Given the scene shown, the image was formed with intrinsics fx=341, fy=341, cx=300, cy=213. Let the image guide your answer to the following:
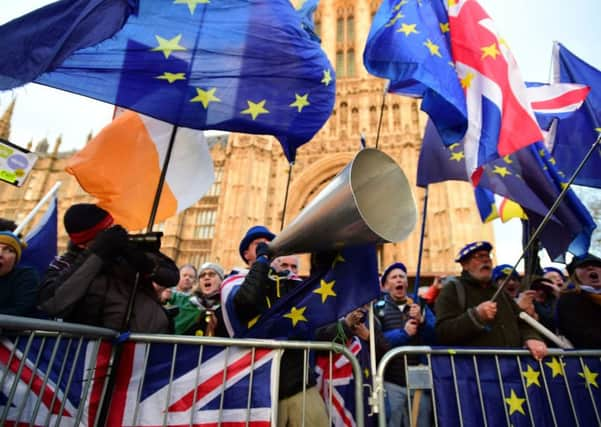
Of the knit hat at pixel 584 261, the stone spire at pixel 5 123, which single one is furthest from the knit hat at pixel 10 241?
the stone spire at pixel 5 123

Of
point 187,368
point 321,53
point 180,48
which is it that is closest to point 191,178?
point 180,48

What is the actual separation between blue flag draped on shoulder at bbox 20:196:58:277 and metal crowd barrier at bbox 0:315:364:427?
2727 mm

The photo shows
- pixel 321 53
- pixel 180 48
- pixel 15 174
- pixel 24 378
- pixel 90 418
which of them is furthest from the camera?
pixel 15 174

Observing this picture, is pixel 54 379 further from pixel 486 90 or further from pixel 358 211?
pixel 486 90

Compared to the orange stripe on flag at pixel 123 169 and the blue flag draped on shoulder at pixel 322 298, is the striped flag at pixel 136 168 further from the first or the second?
the blue flag draped on shoulder at pixel 322 298

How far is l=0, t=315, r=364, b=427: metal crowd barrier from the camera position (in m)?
1.76

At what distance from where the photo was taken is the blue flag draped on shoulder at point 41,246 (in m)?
4.06

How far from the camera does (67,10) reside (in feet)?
6.73

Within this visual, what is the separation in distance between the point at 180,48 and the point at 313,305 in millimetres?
2157

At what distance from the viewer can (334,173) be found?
21.6 m

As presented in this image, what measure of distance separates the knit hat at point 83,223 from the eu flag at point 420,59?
2619 mm

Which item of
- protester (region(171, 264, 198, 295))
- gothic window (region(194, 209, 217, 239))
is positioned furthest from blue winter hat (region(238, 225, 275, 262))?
gothic window (region(194, 209, 217, 239))

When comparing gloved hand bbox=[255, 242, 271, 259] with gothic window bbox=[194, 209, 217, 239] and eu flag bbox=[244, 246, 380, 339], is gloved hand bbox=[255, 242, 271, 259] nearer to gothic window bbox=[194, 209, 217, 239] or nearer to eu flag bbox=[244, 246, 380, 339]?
eu flag bbox=[244, 246, 380, 339]

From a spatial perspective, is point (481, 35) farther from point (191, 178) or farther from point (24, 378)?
point (24, 378)
